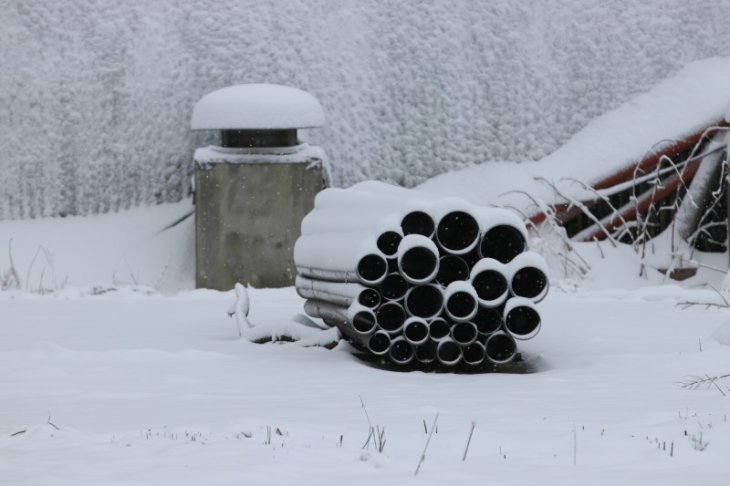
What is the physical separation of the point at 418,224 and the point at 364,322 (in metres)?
0.50

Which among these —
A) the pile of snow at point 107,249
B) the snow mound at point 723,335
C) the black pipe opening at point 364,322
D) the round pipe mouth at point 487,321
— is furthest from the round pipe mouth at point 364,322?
the pile of snow at point 107,249

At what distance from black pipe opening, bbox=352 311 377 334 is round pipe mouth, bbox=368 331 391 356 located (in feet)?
0.16

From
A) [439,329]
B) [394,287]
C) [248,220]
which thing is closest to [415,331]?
[439,329]

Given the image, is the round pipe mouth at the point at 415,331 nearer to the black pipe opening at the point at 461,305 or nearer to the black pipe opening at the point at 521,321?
the black pipe opening at the point at 461,305

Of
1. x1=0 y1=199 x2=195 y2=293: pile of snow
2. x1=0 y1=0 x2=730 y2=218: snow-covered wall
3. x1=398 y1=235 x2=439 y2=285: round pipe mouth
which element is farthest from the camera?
x1=0 y1=0 x2=730 y2=218: snow-covered wall

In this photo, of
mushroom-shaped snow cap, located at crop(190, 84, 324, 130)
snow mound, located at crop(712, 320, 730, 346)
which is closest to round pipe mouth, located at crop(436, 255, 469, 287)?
snow mound, located at crop(712, 320, 730, 346)

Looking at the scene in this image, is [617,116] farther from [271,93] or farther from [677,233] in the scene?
[271,93]

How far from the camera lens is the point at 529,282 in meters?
5.60

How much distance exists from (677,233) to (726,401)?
6.27 meters


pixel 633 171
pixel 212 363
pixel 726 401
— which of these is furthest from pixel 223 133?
pixel 726 401

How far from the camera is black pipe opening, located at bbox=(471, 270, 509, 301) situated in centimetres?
550

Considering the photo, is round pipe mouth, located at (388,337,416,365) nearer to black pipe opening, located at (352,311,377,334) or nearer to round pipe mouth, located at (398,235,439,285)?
black pipe opening, located at (352,311,377,334)

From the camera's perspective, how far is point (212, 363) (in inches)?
217

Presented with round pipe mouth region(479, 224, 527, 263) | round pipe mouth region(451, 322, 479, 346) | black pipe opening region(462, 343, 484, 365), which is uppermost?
round pipe mouth region(479, 224, 527, 263)
